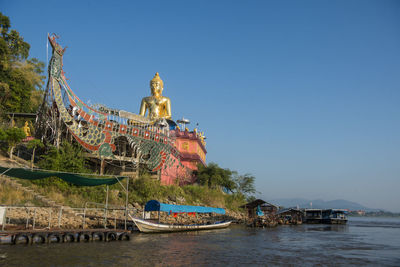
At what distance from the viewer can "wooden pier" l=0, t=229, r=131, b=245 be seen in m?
14.9

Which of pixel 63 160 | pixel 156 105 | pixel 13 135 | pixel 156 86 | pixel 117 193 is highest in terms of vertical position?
pixel 156 86

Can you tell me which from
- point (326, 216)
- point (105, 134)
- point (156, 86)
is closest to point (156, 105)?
point (156, 86)

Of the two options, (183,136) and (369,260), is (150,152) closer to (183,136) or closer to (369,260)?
(183,136)

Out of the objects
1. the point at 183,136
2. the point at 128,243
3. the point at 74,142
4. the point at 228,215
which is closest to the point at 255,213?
the point at 228,215

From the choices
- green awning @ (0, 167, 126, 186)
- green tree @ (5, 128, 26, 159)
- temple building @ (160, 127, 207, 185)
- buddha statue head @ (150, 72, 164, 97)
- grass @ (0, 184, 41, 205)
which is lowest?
grass @ (0, 184, 41, 205)

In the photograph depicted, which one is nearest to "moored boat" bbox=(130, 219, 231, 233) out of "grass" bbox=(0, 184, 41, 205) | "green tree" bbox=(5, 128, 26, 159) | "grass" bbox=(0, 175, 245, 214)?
"grass" bbox=(0, 175, 245, 214)

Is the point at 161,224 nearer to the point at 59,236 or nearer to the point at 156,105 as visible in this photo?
the point at 59,236

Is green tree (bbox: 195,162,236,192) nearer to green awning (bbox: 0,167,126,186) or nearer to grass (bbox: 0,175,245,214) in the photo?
grass (bbox: 0,175,245,214)

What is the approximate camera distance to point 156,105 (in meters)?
41.9

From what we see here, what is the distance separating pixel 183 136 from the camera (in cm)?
4569

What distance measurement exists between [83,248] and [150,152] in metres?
16.5

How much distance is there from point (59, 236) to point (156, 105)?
27091mm

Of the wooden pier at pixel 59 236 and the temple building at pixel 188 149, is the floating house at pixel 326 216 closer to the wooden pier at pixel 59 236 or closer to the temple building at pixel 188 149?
the temple building at pixel 188 149

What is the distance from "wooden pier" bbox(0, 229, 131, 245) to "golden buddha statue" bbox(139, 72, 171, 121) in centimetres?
2430
